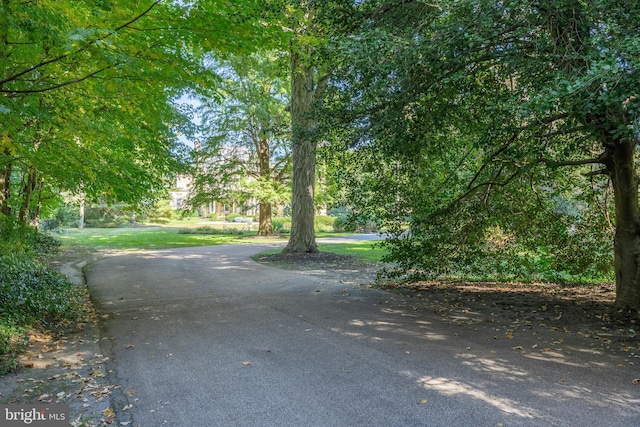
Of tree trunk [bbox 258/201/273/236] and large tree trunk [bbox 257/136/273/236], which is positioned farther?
tree trunk [bbox 258/201/273/236]

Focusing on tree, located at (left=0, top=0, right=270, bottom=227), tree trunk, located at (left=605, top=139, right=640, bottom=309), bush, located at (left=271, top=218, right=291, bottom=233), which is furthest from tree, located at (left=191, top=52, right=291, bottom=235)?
tree trunk, located at (left=605, top=139, right=640, bottom=309)

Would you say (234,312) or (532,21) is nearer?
(532,21)

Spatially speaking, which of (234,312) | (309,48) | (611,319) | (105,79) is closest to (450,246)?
(611,319)

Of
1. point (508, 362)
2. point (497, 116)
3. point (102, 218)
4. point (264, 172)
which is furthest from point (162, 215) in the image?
point (508, 362)

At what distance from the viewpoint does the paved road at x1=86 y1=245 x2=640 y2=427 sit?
3537 millimetres

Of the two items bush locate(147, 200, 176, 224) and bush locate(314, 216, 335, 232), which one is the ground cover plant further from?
bush locate(147, 200, 176, 224)

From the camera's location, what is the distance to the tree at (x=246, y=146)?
79.9 ft

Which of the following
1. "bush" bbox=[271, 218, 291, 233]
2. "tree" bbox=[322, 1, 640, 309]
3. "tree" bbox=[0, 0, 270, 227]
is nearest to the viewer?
"tree" bbox=[322, 1, 640, 309]

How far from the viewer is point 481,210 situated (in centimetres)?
786

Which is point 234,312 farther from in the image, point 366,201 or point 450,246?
point 450,246

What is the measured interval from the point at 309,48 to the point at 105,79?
16.0ft

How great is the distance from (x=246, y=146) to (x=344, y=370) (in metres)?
24.5

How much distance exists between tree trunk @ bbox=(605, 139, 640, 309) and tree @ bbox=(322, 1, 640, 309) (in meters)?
0.02

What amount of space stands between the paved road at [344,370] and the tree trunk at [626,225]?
1627 mm
